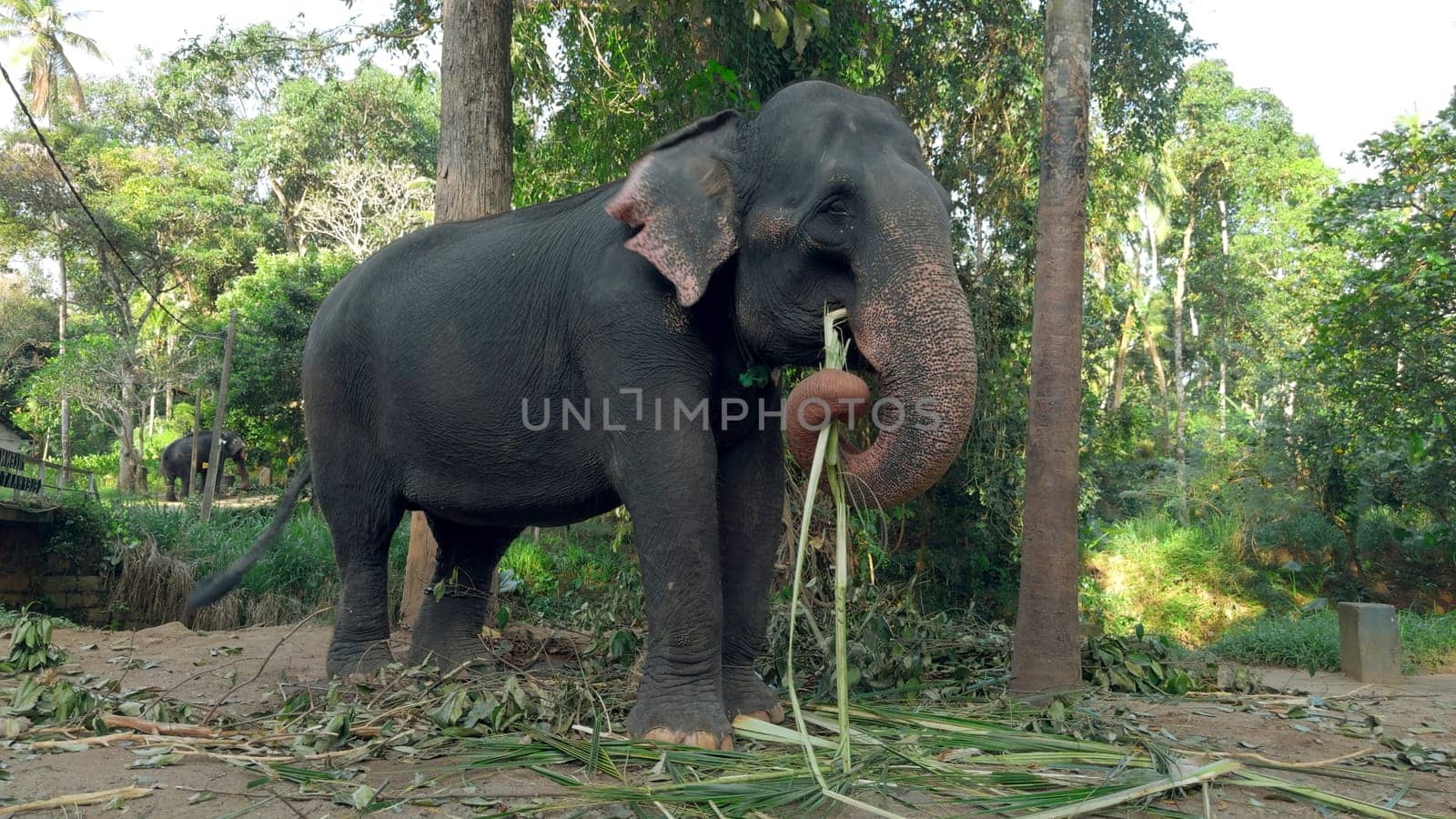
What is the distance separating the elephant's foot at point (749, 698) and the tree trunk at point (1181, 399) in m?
13.7

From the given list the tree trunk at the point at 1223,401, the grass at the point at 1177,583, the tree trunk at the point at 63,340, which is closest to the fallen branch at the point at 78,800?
the grass at the point at 1177,583

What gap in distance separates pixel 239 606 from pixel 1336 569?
12.8 metres

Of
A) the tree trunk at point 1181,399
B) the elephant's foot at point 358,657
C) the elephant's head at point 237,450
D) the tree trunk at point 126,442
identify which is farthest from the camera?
the tree trunk at point 126,442

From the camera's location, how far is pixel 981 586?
10023mm

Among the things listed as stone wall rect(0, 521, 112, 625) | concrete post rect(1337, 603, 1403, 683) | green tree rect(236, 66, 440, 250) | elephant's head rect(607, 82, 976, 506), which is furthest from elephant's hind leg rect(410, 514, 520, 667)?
green tree rect(236, 66, 440, 250)

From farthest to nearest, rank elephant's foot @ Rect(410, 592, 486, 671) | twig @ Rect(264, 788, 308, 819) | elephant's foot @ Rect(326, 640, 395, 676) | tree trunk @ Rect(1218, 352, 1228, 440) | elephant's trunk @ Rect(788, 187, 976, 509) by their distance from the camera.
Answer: tree trunk @ Rect(1218, 352, 1228, 440), elephant's foot @ Rect(410, 592, 486, 671), elephant's foot @ Rect(326, 640, 395, 676), elephant's trunk @ Rect(788, 187, 976, 509), twig @ Rect(264, 788, 308, 819)

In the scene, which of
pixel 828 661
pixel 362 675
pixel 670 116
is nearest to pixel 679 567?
pixel 828 661

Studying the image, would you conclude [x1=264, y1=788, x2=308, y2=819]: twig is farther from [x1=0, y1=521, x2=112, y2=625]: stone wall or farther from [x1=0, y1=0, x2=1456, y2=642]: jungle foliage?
[x1=0, y1=521, x2=112, y2=625]: stone wall

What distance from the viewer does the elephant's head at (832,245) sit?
120 inches

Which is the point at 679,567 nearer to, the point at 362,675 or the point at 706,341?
the point at 706,341

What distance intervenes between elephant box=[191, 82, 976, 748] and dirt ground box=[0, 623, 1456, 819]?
2.11ft

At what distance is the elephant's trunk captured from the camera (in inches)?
119

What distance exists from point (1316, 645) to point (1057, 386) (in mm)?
5841

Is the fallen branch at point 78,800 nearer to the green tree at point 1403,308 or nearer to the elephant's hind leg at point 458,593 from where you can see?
the elephant's hind leg at point 458,593
